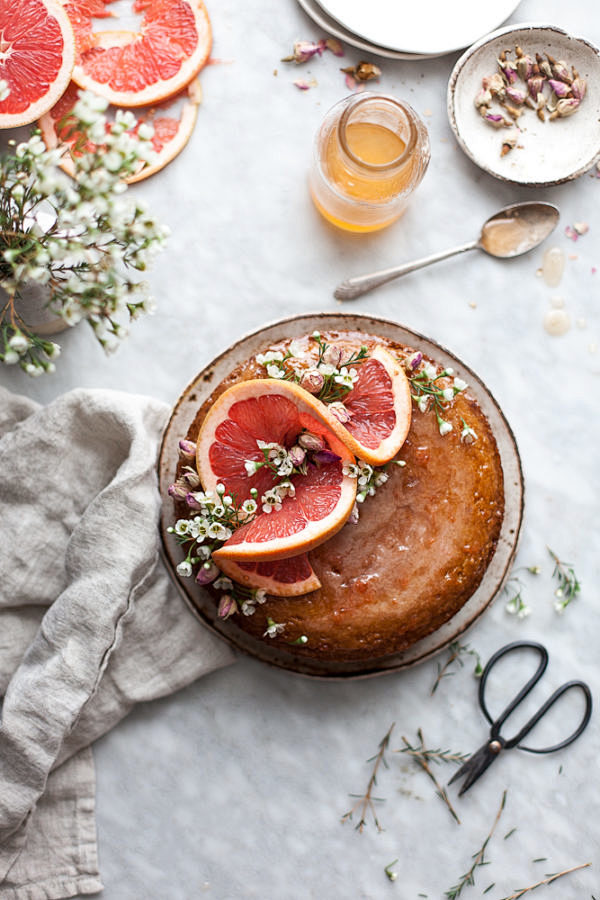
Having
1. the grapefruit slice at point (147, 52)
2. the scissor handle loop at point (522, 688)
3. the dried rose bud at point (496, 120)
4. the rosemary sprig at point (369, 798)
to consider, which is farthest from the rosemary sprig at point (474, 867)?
the grapefruit slice at point (147, 52)

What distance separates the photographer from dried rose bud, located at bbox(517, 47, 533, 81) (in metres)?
2.68

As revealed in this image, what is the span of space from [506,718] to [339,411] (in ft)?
3.97

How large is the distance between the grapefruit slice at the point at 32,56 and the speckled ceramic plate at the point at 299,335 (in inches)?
36.3

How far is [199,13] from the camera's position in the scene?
2.65 m

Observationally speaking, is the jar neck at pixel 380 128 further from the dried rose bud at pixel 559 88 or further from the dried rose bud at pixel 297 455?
the dried rose bud at pixel 297 455

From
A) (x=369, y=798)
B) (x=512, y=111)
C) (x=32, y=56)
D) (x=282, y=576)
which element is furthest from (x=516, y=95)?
(x=369, y=798)

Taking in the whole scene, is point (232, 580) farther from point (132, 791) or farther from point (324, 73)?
point (324, 73)

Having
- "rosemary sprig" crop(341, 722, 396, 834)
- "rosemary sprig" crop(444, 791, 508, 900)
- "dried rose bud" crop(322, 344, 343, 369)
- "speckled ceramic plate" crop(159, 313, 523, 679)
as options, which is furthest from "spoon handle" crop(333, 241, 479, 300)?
"rosemary sprig" crop(444, 791, 508, 900)

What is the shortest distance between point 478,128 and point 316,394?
1.15 meters

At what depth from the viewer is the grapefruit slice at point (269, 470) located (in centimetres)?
213

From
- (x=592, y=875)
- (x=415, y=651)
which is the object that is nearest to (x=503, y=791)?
(x=592, y=875)

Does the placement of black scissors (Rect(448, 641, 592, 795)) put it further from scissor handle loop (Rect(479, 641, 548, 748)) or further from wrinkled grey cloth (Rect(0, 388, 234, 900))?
wrinkled grey cloth (Rect(0, 388, 234, 900))

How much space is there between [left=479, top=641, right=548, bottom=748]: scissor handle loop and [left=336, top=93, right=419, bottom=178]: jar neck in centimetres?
155

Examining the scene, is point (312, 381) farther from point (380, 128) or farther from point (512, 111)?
point (512, 111)
